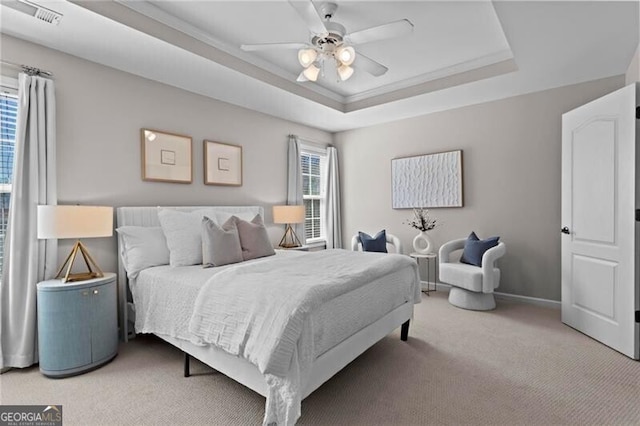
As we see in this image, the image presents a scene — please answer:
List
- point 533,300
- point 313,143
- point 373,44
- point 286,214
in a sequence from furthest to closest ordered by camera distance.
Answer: point 313,143
point 286,214
point 533,300
point 373,44

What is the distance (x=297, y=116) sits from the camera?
484 centimetres

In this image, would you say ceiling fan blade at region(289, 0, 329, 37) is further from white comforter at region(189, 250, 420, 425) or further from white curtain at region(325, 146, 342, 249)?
white curtain at region(325, 146, 342, 249)

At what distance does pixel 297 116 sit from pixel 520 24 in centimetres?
304

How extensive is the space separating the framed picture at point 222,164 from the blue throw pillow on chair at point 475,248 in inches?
125

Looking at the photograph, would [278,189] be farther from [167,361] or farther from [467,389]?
[467,389]

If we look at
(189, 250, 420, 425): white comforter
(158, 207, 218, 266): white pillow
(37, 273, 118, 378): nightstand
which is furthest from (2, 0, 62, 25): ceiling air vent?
Result: (189, 250, 420, 425): white comforter

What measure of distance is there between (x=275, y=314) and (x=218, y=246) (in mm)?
1319

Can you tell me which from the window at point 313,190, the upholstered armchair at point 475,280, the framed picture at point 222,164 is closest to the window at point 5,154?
the framed picture at point 222,164

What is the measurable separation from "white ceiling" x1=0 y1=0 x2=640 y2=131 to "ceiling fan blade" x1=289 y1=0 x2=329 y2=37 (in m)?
0.44

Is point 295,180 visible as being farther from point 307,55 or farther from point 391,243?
point 307,55

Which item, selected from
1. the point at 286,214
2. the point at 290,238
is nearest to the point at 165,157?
the point at 286,214

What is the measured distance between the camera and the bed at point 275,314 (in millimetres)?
1684

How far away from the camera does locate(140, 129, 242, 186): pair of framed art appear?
11.0ft

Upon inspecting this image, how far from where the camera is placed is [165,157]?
3482 millimetres
